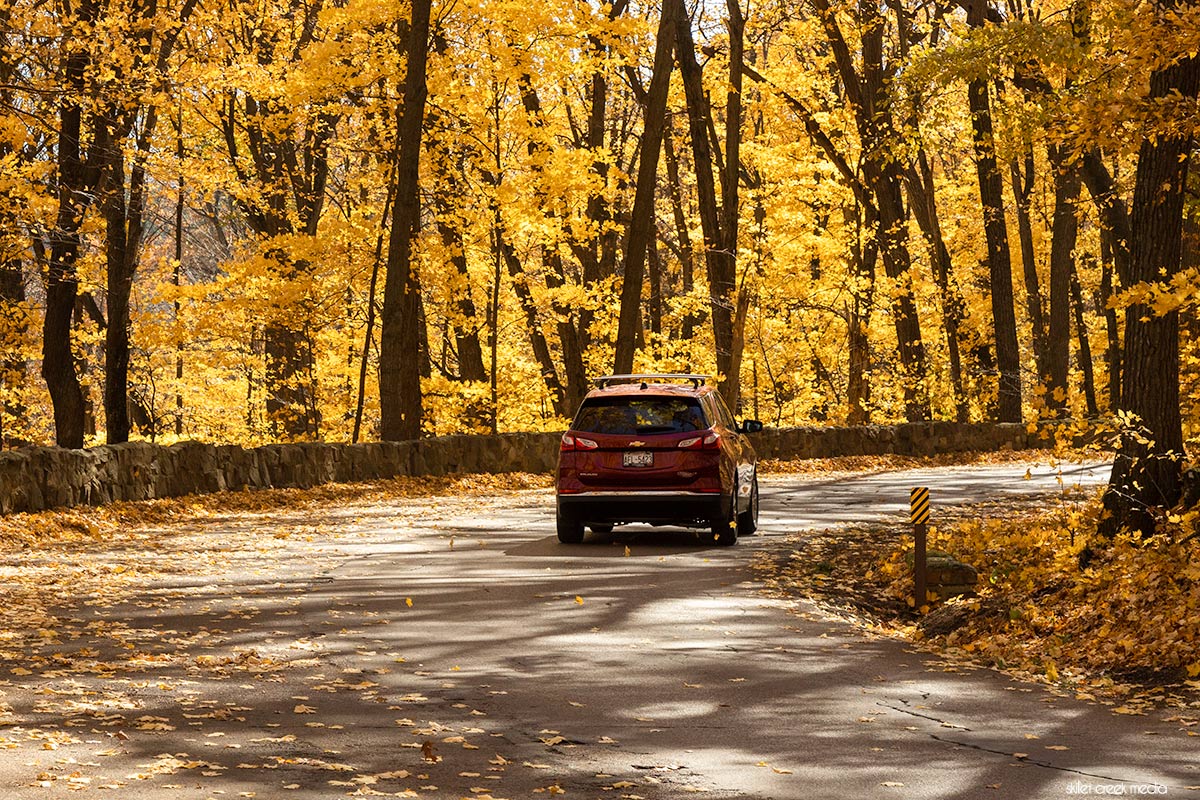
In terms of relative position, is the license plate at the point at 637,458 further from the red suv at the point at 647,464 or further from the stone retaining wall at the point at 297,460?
the stone retaining wall at the point at 297,460

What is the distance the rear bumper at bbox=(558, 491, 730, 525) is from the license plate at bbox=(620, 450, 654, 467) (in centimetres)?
33

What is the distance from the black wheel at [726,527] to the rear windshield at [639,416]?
1021mm

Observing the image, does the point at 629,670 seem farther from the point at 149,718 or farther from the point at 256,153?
the point at 256,153

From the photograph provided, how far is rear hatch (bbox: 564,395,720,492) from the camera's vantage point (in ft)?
58.2

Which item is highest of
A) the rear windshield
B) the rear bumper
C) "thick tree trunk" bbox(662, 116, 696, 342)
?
"thick tree trunk" bbox(662, 116, 696, 342)

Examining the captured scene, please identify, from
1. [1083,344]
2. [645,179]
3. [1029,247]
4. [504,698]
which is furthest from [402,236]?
[1083,344]

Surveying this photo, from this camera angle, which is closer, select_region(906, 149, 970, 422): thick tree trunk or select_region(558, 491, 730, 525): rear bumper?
select_region(558, 491, 730, 525): rear bumper

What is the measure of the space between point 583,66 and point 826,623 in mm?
23470

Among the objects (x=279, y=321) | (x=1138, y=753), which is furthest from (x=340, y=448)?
(x=1138, y=753)

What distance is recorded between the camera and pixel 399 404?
3094 centimetres

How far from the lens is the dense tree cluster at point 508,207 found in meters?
27.5

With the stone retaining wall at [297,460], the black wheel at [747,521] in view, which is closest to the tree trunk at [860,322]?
the stone retaining wall at [297,460]

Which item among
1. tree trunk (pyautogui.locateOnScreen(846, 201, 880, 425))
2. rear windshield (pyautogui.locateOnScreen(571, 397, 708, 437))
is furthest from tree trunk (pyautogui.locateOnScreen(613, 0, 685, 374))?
rear windshield (pyautogui.locateOnScreen(571, 397, 708, 437))

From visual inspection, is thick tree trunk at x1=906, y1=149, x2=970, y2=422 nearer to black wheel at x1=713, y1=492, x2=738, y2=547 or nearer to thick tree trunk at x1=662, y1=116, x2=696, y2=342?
thick tree trunk at x1=662, y1=116, x2=696, y2=342
